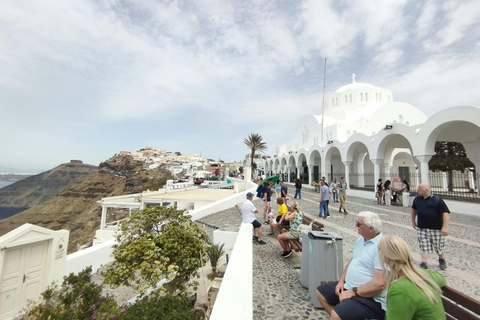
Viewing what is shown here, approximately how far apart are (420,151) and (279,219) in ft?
33.3

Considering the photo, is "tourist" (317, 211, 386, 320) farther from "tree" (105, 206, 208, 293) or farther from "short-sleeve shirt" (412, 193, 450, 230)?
"short-sleeve shirt" (412, 193, 450, 230)

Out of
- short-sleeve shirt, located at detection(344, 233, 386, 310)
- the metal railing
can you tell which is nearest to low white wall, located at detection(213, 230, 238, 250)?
short-sleeve shirt, located at detection(344, 233, 386, 310)

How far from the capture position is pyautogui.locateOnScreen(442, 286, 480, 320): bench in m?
1.70

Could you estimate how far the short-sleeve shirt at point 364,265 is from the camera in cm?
218

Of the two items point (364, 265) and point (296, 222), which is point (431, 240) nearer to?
point (296, 222)


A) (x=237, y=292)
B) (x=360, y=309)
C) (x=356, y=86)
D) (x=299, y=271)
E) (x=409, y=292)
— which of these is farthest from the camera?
(x=356, y=86)

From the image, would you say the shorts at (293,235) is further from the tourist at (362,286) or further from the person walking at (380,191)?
the person walking at (380,191)

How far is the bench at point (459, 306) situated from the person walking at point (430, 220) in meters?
2.46

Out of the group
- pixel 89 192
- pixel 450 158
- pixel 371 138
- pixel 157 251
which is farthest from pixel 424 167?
pixel 89 192

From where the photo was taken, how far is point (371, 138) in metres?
15.4

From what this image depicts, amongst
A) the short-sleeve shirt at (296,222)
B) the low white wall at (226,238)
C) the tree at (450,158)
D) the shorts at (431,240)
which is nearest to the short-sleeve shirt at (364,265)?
the short-sleeve shirt at (296,222)

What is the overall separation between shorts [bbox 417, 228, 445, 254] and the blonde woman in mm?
3008

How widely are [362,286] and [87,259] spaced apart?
6.14 m

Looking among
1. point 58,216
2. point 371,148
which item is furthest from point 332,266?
point 58,216
